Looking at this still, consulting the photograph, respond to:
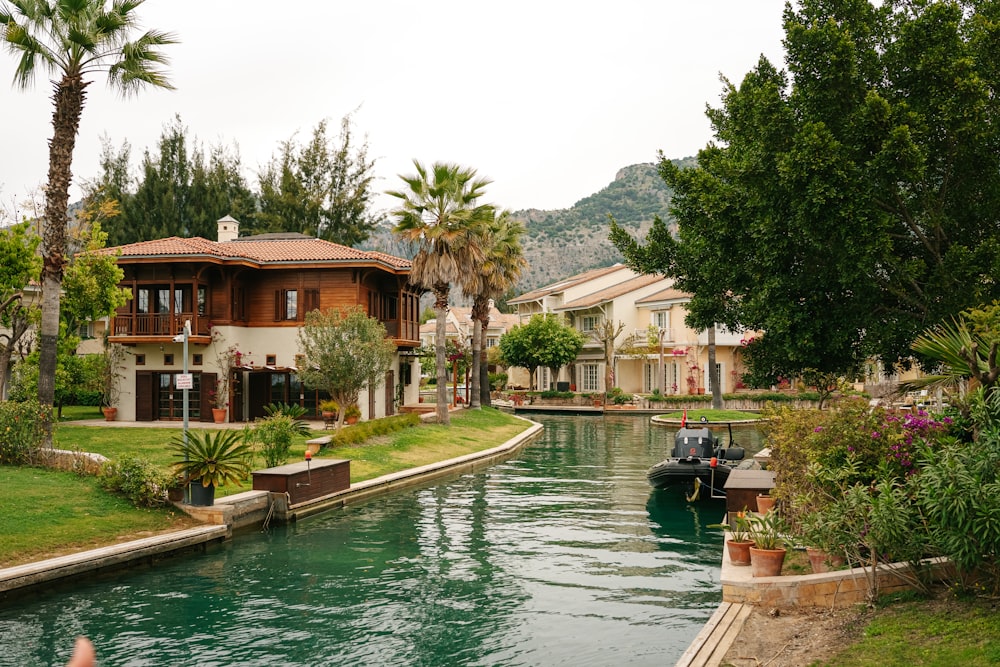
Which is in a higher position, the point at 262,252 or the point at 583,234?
the point at 583,234

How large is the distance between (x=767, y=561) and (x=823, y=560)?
721 mm

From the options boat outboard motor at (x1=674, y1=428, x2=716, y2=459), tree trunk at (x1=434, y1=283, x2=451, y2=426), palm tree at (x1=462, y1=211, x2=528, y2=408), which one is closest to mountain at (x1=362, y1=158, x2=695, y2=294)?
palm tree at (x1=462, y1=211, x2=528, y2=408)

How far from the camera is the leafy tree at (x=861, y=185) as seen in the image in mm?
13734

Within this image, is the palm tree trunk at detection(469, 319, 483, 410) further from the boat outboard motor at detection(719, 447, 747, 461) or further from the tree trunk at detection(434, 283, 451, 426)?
the boat outboard motor at detection(719, 447, 747, 461)

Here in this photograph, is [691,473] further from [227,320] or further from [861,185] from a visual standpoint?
[227,320]

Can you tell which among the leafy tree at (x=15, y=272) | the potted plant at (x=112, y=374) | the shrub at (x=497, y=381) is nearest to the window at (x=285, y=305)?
the potted plant at (x=112, y=374)

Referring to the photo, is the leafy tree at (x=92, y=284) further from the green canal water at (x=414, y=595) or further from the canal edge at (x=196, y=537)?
the green canal water at (x=414, y=595)

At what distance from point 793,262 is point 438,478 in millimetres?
14276

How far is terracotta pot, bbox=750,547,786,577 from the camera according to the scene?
10.9 meters

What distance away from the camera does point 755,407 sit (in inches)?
2079

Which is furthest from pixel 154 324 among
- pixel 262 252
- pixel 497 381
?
pixel 497 381

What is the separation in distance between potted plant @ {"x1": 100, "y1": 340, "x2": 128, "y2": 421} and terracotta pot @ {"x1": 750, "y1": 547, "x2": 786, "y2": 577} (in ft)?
106

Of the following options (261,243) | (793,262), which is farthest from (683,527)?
(261,243)

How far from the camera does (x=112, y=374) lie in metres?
36.5
